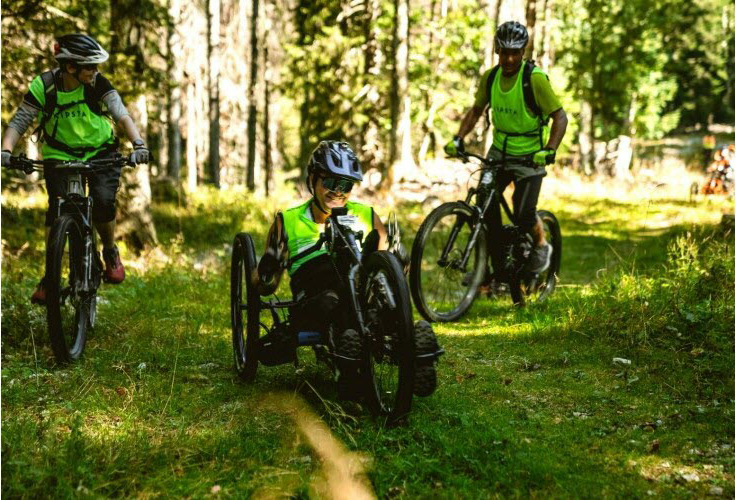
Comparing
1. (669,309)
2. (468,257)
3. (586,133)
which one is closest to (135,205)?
(468,257)

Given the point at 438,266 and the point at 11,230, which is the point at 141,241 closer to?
the point at 11,230

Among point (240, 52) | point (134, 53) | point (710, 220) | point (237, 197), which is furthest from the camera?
point (240, 52)

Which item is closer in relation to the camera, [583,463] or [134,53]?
[583,463]

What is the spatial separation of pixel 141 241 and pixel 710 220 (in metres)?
10.4

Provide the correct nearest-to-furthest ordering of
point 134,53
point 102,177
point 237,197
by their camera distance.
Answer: point 102,177
point 134,53
point 237,197

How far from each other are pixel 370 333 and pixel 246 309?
1209 mm

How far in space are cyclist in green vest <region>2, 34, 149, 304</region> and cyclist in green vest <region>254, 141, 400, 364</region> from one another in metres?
1.67

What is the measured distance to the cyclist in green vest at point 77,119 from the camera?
5.52m

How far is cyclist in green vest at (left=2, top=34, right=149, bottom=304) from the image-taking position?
5.52 m

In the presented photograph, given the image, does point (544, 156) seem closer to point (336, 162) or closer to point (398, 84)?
point (336, 162)

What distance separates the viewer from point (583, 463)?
3676 mm

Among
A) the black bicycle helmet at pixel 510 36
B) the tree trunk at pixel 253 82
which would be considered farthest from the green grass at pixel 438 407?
the tree trunk at pixel 253 82

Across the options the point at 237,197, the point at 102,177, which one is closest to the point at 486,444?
the point at 102,177

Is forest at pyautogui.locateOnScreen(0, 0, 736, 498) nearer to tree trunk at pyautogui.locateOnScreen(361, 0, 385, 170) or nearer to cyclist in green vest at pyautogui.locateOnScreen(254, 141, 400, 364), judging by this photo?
cyclist in green vest at pyautogui.locateOnScreen(254, 141, 400, 364)
